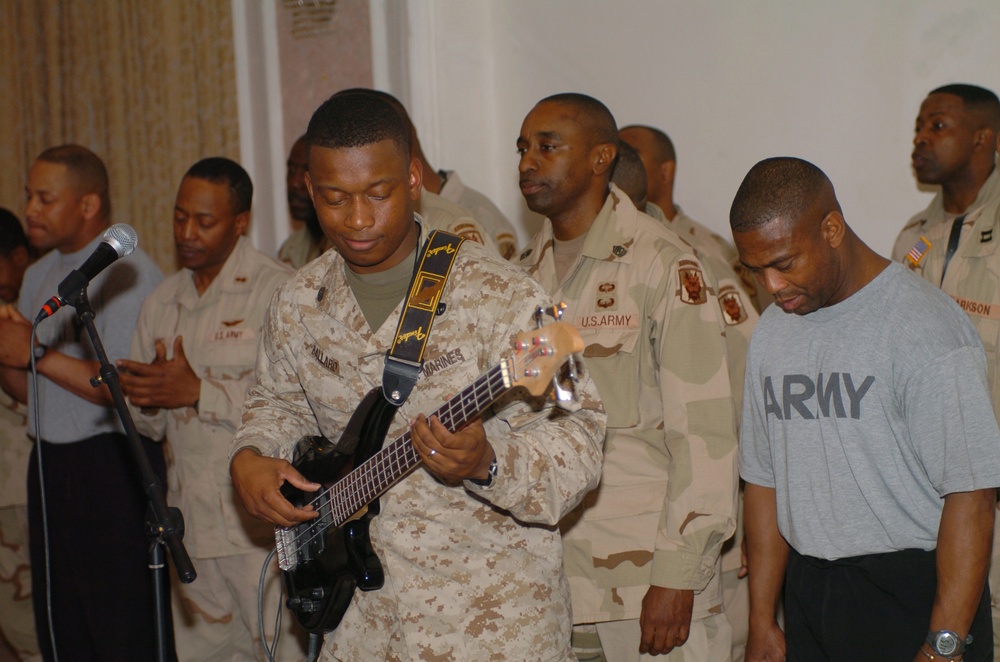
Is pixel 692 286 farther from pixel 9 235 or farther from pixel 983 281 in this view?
pixel 9 235

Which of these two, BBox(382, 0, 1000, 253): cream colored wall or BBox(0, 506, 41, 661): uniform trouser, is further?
BBox(0, 506, 41, 661): uniform trouser

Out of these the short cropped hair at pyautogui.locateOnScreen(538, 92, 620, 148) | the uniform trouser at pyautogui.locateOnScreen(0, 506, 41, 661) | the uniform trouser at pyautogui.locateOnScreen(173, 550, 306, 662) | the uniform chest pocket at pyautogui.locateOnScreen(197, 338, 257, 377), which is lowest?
the uniform trouser at pyautogui.locateOnScreen(0, 506, 41, 661)

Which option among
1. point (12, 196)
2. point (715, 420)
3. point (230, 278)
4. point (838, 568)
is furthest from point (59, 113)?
point (838, 568)

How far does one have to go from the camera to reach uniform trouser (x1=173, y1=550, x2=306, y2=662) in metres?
3.86

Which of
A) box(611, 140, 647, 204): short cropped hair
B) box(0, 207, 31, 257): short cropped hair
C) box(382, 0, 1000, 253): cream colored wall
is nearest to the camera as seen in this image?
box(611, 140, 647, 204): short cropped hair

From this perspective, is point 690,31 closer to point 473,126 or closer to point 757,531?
point 473,126

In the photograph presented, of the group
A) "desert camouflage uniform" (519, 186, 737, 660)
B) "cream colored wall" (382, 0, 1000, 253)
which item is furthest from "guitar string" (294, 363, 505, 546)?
"cream colored wall" (382, 0, 1000, 253)

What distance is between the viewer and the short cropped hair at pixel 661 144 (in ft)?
17.2

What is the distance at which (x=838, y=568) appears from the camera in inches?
98.4

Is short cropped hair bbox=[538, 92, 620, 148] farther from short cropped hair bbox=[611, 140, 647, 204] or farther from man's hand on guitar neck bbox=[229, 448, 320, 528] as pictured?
man's hand on guitar neck bbox=[229, 448, 320, 528]

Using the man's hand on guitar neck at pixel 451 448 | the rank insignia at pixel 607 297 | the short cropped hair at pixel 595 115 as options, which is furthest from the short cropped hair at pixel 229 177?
the man's hand on guitar neck at pixel 451 448

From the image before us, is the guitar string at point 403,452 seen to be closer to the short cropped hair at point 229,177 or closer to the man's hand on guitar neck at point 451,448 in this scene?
the man's hand on guitar neck at point 451,448

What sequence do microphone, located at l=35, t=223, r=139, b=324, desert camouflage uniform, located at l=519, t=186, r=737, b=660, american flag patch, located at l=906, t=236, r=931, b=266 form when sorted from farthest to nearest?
1. american flag patch, located at l=906, t=236, r=931, b=266
2. desert camouflage uniform, located at l=519, t=186, r=737, b=660
3. microphone, located at l=35, t=223, r=139, b=324

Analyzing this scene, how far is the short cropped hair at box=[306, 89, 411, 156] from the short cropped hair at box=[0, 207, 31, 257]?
155 inches
